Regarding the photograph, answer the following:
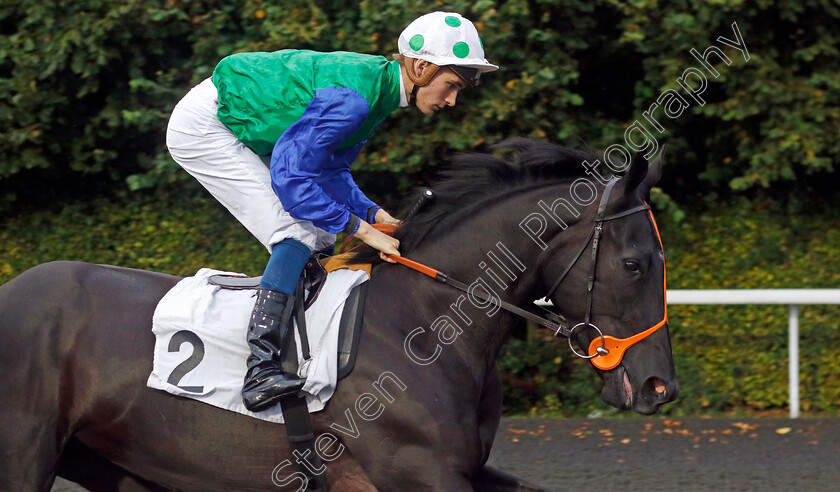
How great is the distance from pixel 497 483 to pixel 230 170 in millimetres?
1464

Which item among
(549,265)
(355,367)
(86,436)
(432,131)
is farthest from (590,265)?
(432,131)

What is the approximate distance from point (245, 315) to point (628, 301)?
4.21 feet

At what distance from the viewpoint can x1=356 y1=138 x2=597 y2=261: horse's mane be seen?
3262 mm

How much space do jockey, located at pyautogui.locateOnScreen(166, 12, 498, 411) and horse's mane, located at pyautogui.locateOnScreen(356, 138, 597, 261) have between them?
0.15 metres

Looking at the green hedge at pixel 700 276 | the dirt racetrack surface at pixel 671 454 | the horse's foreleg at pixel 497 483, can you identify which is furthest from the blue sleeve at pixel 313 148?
the green hedge at pixel 700 276

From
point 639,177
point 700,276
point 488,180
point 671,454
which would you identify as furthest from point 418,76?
point 700,276

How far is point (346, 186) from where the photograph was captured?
366 cm

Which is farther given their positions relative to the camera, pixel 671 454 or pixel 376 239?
pixel 671 454

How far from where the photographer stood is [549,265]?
123 inches

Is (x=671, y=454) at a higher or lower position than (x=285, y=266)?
lower

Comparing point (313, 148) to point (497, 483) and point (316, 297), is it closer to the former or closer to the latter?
point (316, 297)

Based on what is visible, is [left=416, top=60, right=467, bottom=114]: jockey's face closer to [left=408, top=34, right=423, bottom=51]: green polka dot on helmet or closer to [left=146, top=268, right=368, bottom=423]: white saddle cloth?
[left=408, top=34, right=423, bottom=51]: green polka dot on helmet

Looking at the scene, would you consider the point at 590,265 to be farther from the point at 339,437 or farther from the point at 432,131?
the point at 432,131

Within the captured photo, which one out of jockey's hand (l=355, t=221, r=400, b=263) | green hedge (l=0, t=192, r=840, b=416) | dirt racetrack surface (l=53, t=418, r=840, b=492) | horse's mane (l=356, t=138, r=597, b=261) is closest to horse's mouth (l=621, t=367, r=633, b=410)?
horse's mane (l=356, t=138, r=597, b=261)
